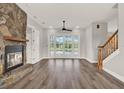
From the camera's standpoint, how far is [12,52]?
16.9 ft

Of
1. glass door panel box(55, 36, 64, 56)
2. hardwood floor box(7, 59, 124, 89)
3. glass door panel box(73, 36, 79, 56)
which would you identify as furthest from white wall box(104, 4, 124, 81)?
glass door panel box(55, 36, 64, 56)

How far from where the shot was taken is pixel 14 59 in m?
5.40

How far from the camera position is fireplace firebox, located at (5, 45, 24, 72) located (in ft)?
15.4

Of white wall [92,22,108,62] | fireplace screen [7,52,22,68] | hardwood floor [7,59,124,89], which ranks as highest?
white wall [92,22,108,62]

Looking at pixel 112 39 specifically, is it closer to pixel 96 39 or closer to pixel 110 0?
pixel 110 0

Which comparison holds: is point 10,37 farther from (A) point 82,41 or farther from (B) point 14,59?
(A) point 82,41

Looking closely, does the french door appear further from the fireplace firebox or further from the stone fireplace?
the fireplace firebox

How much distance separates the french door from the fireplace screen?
812 cm

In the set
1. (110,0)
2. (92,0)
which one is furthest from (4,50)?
(110,0)

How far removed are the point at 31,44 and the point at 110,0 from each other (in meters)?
5.72

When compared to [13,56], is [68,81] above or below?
below

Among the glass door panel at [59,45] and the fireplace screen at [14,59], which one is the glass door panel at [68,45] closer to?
the glass door panel at [59,45]

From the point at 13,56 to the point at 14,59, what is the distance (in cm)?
17

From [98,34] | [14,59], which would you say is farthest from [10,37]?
[98,34]
